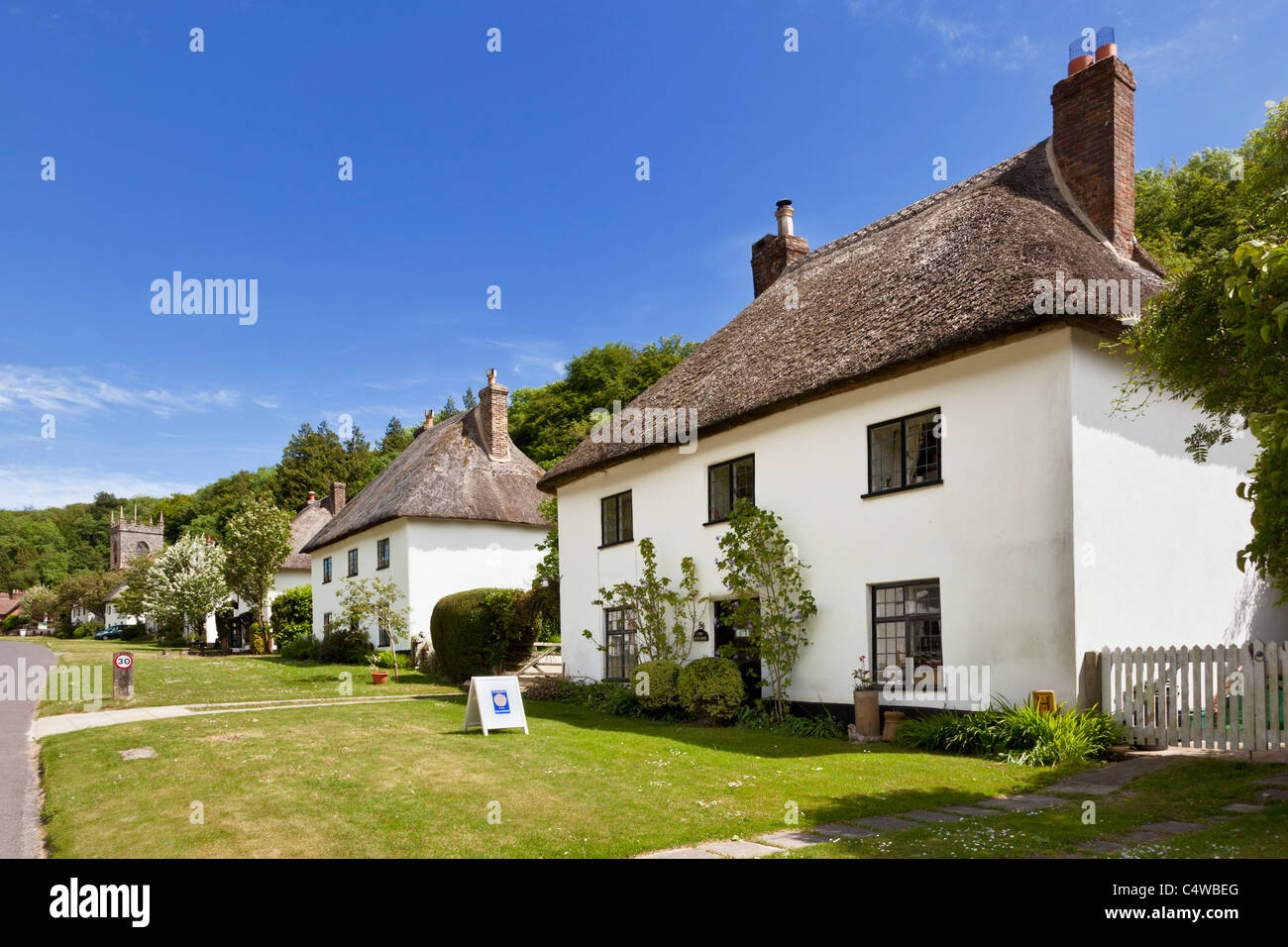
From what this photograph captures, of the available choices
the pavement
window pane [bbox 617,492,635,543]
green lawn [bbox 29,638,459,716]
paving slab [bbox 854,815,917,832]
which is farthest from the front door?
the pavement

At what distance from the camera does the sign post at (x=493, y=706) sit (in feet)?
43.2

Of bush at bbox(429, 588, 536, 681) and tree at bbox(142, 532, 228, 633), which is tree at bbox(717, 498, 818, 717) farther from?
tree at bbox(142, 532, 228, 633)

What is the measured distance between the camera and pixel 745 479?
16547 millimetres

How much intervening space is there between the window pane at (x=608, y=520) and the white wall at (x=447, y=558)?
989 cm

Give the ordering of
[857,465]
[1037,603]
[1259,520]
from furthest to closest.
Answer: [857,465], [1037,603], [1259,520]

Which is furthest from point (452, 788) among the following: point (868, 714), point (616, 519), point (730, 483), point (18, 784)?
point (616, 519)

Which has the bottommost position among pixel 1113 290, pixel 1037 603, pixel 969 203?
pixel 1037 603

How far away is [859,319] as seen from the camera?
1505 centimetres

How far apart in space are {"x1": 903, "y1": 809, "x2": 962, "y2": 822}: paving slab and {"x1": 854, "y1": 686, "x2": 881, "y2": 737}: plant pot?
16.8 feet

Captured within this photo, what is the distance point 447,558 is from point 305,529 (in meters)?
19.7

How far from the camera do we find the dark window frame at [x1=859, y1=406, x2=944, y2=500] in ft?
42.1
